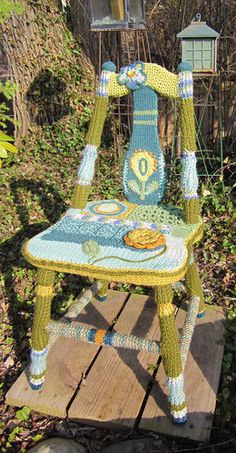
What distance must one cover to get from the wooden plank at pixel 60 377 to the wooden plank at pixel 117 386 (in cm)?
5

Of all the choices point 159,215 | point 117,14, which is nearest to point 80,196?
point 159,215

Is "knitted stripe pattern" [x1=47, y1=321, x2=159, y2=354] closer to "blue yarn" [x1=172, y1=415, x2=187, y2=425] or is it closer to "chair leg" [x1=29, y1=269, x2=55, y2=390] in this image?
"chair leg" [x1=29, y1=269, x2=55, y2=390]

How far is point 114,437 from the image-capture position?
1745mm

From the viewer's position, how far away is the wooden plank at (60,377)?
182 centimetres

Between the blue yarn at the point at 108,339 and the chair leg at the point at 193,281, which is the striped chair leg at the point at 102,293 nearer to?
the chair leg at the point at 193,281

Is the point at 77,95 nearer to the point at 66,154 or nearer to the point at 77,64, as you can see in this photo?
the point at 77,64

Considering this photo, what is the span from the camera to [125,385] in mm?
1872

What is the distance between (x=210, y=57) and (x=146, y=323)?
1452 mm

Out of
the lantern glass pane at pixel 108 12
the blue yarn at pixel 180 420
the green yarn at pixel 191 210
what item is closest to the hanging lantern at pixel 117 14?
the lantern glass pane at pixel 108 12

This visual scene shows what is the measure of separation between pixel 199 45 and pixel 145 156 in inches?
32.4

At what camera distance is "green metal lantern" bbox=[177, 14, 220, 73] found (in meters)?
2.24

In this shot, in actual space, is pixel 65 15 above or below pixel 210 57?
above

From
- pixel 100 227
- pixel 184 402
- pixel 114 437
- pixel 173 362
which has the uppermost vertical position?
pixel 100 227

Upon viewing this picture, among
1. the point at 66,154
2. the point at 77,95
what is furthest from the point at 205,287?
the point at 77,95
